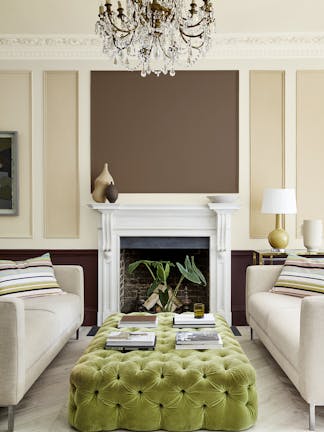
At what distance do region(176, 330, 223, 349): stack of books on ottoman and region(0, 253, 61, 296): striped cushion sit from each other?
1.48m

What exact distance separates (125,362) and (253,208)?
8.68ft

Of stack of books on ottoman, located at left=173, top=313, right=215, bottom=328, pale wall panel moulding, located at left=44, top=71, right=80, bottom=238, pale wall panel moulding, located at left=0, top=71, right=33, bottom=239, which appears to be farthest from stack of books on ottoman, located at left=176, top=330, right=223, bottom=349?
pale wall panel moulding, located at left=0, top=71, right=33, bottom=239

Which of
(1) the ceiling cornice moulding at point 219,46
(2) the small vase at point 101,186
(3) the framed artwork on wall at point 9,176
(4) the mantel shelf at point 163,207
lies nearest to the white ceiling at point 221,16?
(1) the ceiling cornice moulding at point 219,46

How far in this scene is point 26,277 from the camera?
149 inches

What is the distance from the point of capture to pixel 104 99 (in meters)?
4.74

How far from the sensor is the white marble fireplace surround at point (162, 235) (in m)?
4.62

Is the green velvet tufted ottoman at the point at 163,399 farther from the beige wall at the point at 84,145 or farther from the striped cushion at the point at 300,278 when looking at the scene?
the beige wall at the point at 84,145

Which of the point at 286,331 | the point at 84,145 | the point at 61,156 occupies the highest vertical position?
the point at 84,145

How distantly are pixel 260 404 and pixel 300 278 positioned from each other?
4.16ft

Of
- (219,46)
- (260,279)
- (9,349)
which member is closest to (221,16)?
(219,46)

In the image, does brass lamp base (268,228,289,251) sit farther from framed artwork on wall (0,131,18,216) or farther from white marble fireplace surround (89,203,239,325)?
framed artwork on wall (0,131,18,216)

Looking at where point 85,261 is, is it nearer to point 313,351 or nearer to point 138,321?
point 138,321

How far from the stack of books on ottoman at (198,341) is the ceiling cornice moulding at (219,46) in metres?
2.95

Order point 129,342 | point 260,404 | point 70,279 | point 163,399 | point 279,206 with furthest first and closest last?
point 279,206
point 70,279
point 260,404
point 129,342
point 163,399
